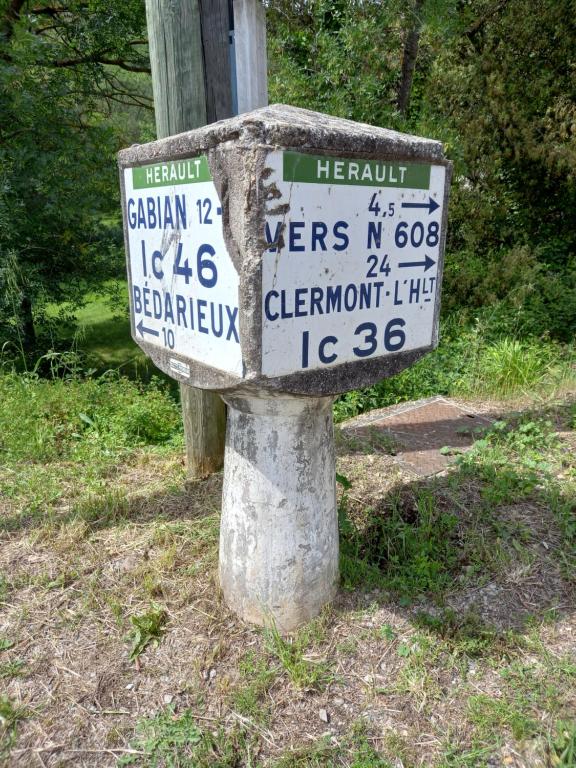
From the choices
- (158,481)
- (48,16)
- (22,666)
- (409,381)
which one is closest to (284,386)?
(22,666)

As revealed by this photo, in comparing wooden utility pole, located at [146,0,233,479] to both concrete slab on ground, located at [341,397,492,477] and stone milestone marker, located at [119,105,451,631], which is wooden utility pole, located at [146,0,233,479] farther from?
concrete slab on ground, located at [341,397,492,477]

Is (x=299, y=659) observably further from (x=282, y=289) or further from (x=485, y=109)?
(x=485, y=109)

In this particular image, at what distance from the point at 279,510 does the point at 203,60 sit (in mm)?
1994

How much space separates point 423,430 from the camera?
3723mm

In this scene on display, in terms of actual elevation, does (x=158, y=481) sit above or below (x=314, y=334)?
below

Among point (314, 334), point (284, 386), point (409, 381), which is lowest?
point (409, 381)

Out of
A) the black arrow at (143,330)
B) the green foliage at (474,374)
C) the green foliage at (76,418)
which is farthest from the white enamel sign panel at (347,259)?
the green foliage at (474,374)

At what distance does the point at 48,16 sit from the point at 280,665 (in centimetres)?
785

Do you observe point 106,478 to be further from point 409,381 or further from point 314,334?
point 409,381

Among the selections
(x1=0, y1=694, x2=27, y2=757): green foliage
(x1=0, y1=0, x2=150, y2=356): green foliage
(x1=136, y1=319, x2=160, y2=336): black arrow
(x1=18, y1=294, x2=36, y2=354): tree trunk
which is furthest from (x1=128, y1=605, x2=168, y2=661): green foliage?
(x1=18, y1=294, x2=36, y2=354): tree trunk

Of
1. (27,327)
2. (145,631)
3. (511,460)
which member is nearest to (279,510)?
(145,631)

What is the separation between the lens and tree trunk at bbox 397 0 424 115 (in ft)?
16.5

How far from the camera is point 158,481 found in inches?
125

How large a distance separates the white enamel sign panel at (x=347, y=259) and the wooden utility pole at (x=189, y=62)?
37.4 inches
